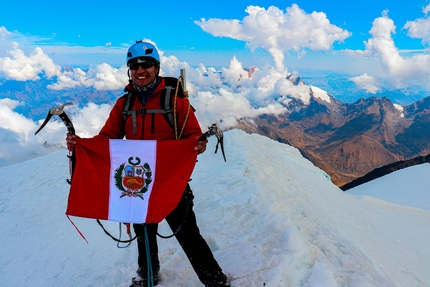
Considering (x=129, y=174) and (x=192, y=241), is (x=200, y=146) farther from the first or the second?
(x=192, y=241)

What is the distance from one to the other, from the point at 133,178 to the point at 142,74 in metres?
1.70

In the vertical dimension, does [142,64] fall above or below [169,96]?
above

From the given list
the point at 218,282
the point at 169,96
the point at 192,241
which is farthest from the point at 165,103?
the point at 218,282

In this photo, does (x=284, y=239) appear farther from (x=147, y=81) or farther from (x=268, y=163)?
(x=268, y=163)

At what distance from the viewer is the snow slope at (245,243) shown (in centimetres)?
522

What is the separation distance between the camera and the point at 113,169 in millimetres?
4527

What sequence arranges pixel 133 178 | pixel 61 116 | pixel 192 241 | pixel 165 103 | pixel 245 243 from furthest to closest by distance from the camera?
1. pixel 245 243
2. pixel 133 178
3. pixel 192 241
4. pixel 165 103
5. pixel 61 116

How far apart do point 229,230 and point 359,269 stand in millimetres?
2972

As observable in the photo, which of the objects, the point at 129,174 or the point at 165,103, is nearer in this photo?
the point at 165,103

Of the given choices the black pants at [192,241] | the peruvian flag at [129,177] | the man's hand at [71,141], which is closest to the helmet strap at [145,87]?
the peruvian flag at [129,177]

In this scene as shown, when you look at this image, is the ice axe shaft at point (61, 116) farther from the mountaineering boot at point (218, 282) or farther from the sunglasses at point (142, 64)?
the mountaineering boot at point (218, 282)

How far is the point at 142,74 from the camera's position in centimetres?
420

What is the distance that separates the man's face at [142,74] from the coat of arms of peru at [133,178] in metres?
1.23

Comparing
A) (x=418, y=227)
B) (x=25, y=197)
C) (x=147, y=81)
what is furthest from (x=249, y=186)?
(x=25, y=197)
